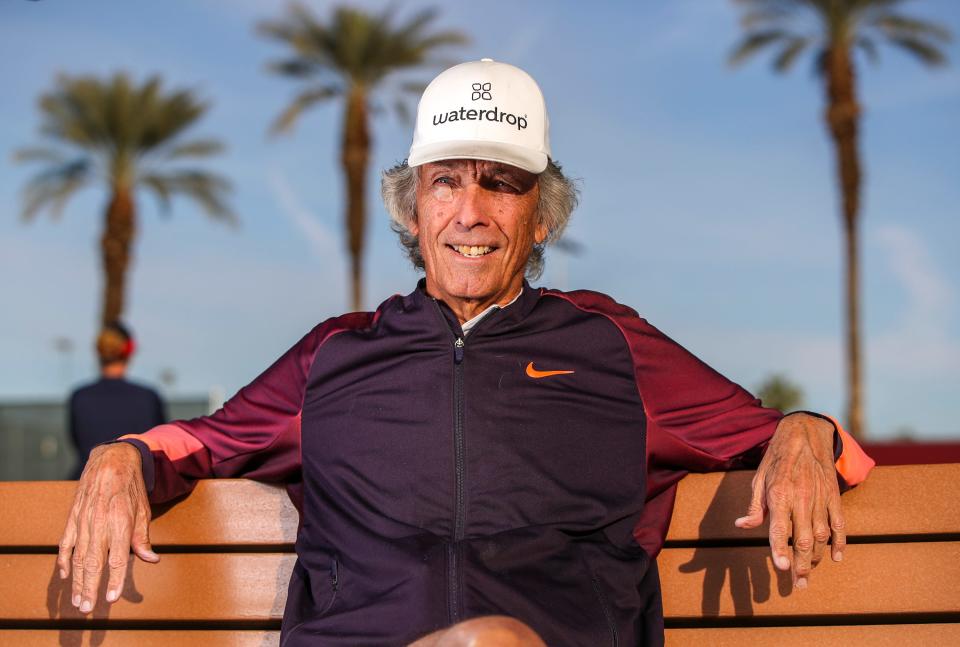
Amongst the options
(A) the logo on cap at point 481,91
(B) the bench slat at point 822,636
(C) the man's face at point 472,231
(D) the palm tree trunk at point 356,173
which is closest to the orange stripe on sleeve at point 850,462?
(B) the bench slat at point 822,636

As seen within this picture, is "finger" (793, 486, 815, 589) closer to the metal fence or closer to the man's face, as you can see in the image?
the man's face

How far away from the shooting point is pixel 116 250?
2069 centimetres

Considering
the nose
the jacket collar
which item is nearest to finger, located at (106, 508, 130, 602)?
the jacket collar

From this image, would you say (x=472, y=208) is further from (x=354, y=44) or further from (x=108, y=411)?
(x=354, y=44)

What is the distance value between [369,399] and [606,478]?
58 cm

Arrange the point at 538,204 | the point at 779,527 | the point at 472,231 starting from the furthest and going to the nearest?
the point at 538,204, the point at 472,231, the point at 779,527

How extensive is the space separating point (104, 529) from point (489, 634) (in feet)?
3.60

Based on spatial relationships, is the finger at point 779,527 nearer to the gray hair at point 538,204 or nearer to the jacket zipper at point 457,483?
the jacket zipper at point 457,483

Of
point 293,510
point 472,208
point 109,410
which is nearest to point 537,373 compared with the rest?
point 472,208

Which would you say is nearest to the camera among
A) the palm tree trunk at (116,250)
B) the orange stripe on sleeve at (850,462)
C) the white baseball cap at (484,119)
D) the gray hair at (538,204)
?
the orange stripe on sleeve at (850,462)

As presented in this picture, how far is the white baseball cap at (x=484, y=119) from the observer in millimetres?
2979

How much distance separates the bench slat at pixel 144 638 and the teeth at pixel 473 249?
1034 millimetres

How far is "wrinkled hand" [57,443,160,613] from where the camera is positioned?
8.46 feet

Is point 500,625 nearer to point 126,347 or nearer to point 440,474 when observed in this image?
point 440,474
